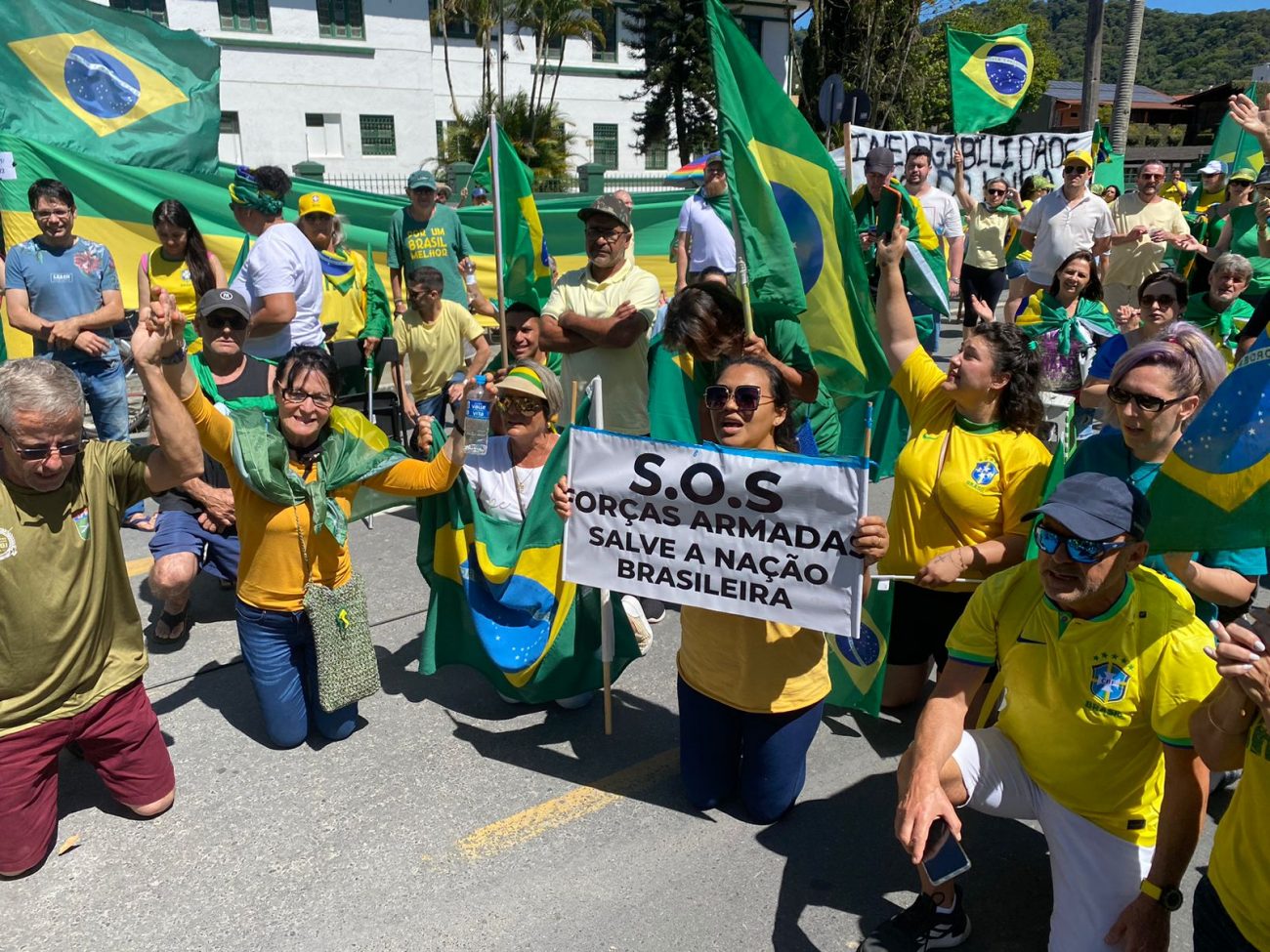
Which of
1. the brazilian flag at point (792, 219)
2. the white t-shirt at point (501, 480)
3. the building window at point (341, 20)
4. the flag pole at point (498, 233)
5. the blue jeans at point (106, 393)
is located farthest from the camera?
the building window at point (341, 20)

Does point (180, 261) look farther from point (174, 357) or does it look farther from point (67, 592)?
point (67, 592)

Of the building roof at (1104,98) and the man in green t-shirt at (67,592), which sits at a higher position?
the building roof at (1104,98)

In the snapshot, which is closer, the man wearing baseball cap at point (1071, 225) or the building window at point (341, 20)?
the man wearing baseball cap at point (1071, 225)

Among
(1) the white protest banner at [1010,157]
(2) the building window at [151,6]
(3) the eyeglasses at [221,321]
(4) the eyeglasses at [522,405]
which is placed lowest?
(4) the eyeglasses at [522,405]

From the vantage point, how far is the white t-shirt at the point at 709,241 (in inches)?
299

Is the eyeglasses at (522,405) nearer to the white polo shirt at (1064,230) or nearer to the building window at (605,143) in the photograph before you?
the white polo shirt at (1064,230)

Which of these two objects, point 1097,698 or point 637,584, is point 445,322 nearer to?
point 637,584

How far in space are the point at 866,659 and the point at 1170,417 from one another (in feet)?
4.73

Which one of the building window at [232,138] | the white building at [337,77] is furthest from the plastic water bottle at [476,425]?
the building window at [232,138]

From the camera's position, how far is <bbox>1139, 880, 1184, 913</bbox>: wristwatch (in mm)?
2361

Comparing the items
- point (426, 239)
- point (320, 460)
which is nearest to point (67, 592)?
point (320, 460)

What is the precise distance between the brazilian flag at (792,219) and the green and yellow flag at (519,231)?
1442 millimetres

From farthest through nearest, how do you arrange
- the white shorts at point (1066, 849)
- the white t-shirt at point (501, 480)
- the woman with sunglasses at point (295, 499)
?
the white t-shirt at point (501, 480)
the woman with sunglasses at point (295, 499)
the white shorts at point (1066, 849)

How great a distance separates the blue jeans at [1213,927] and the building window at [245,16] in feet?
123
